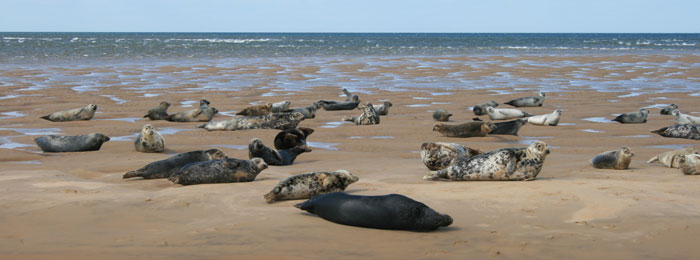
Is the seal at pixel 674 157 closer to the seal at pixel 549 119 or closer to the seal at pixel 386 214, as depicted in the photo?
the seal at pixel 549 119

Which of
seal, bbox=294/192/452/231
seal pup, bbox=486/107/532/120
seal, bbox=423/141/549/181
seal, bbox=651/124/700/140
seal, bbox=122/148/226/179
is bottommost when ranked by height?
seal pup, bbox=486/107/532/120

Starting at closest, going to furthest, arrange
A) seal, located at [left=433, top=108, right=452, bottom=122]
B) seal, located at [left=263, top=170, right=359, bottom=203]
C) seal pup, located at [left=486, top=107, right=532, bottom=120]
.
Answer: seal, located at [left=263, top=170, right=359, bottom=203] → seal, located at [left=433, top=108, right=452, bottom=122] → seal pup, located at [left=486, top=107, right=532, bottom=120]

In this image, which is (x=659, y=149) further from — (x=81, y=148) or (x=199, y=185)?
(x=81, y=148)

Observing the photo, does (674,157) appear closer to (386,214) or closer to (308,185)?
(308,185)

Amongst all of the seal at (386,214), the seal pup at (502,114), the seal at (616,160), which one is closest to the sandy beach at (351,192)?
the seal at (386,214)

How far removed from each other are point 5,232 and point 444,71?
19.9 metres

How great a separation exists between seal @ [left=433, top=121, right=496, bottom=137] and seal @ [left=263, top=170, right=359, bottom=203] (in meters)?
3.55

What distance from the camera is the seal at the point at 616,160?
20.2 feet

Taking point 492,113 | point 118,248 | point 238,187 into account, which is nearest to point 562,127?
point 492,113

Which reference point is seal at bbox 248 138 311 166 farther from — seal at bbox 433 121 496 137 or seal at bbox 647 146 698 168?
seal at bbox 647 146 698 168

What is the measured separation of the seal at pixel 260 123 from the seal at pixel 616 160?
14.0ft

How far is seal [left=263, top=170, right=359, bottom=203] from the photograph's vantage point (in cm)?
476

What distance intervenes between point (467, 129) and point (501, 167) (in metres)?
2.92

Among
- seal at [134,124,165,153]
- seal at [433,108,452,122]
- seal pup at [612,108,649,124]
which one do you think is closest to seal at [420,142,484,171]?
seal at [134,124,165,153]
